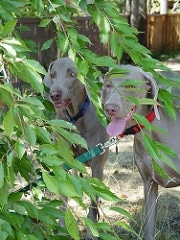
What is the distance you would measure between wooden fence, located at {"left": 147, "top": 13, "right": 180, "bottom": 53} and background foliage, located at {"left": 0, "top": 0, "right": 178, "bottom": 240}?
18306 millimetres

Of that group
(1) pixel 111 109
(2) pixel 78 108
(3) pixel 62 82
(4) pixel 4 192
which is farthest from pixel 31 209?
(2) pixel 78 108

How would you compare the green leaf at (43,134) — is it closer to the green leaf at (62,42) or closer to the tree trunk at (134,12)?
the green leaf at (62,42)

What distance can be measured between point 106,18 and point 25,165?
601 millimetres

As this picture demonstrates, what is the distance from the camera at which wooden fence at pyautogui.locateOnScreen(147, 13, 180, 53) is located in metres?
20.4

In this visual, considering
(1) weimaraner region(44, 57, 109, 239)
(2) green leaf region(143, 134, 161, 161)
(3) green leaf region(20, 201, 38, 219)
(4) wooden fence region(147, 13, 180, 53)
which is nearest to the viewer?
(3) green leaf region(20, 201, 38, 219)

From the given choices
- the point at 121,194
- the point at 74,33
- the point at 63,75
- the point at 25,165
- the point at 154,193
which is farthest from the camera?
the point at 121,194

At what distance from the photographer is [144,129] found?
11.1 ft

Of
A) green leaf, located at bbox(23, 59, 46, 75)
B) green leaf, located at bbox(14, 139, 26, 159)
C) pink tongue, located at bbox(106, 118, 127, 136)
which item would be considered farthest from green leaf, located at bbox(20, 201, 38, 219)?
pink tongue, located at bbox(106, 118, 127, 136)

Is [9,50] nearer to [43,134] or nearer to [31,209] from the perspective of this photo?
[43,134]

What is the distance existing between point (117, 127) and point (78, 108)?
124cm

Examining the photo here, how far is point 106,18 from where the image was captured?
2.10 metres

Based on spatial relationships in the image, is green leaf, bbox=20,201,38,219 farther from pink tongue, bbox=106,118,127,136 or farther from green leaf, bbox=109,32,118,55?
pink tongue, bbox=106,118,127,136

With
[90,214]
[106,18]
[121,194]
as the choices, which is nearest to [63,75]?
[90,214]

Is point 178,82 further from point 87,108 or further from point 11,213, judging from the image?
point 87,108
